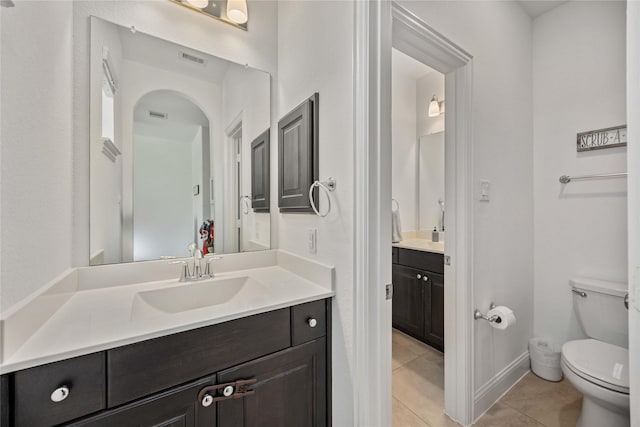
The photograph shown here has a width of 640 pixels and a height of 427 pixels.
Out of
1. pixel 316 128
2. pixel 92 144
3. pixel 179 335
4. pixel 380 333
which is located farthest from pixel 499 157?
pixel 92 144

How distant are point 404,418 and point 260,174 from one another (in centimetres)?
165

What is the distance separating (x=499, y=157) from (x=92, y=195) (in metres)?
2.22

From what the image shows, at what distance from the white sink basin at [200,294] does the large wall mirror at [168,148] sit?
0.85ft

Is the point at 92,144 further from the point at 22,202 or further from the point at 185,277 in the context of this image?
the point at 185,277

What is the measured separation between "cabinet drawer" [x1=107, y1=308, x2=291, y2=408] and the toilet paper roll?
1.23 meters

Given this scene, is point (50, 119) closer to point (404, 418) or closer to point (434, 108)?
point (404, 418)

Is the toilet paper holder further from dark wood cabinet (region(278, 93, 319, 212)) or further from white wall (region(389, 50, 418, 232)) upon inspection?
white wall (region(389, 50, 418, 232))

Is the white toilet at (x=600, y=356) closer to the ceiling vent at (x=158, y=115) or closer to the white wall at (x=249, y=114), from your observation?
the white wall at (x=249, y=114)

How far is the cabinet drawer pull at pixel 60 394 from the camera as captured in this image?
642mm

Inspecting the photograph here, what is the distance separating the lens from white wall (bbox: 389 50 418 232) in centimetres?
279

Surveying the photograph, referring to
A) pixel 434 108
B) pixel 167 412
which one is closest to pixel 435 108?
pixel 434 108

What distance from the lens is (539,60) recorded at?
196 centimetres

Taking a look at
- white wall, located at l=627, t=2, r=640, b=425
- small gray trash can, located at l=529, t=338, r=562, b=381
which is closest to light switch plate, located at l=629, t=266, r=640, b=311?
white wall, located at l=627, t=2, r=640, b=425

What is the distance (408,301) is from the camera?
2.33m
